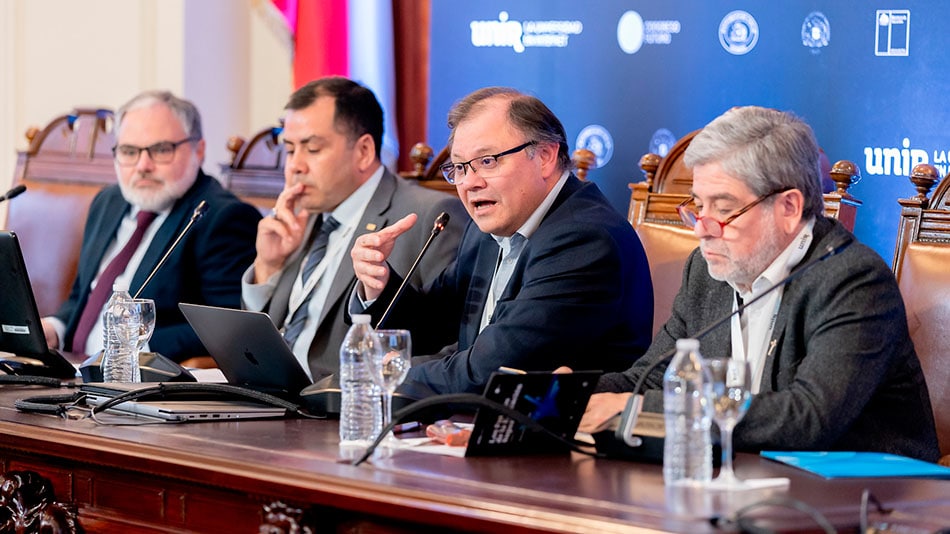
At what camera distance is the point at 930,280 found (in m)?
2.74

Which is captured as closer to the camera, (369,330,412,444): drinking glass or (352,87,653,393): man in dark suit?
(369,330,412,444): drinking glass

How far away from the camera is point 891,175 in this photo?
11.9ft

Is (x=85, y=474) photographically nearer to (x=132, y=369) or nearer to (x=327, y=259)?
(x=132, y=369)

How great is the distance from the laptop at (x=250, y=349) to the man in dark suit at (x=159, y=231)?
1.15 metres

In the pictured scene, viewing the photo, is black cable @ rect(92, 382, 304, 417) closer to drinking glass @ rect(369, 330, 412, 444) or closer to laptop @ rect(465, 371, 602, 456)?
drinking glass @ rect(369, 330, 412, 444)

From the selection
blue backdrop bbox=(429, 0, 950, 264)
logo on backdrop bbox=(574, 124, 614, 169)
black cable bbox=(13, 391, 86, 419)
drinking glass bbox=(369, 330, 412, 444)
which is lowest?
black cable bbox=(13, 391, 86, 419)

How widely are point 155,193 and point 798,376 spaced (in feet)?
8.46

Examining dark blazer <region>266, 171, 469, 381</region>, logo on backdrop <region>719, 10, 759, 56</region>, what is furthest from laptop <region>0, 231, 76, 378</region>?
logo on backdrop <region>719, 10, 759, 56</region>

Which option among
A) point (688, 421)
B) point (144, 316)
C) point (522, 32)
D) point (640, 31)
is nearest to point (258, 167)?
point (522, 32)

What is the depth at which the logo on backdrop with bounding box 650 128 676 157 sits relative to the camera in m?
4.04

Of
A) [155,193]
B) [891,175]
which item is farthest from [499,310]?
[155,193]

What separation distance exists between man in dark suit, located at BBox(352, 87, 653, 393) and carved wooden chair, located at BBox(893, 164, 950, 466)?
1.89 ft

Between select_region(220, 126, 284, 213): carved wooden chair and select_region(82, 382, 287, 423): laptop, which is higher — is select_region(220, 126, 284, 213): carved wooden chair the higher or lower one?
the higher one

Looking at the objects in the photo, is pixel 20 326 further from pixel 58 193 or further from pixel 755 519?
pixel 755 519
